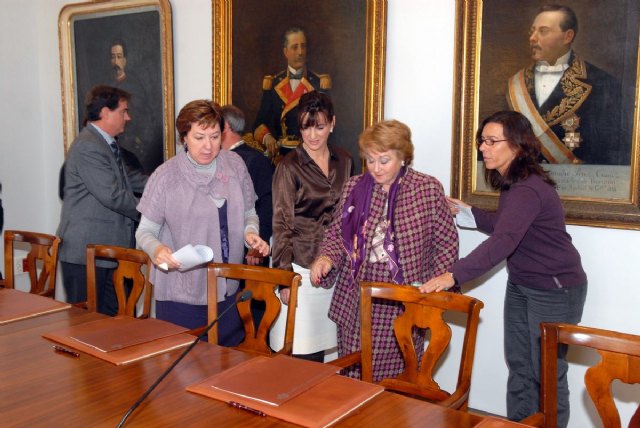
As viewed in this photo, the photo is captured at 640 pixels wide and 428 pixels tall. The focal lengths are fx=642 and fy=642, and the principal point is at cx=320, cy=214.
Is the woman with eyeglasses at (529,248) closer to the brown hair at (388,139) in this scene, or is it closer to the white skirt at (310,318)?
the brown hair at (388,139)

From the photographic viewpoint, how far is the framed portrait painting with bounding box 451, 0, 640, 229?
2680mm

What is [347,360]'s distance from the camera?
2.13 m

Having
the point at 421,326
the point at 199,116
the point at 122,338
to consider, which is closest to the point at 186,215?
the point at 199,116

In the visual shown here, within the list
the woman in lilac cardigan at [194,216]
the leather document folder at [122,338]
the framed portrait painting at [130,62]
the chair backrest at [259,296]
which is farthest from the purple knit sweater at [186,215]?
the framed portrait painting at [130,62]

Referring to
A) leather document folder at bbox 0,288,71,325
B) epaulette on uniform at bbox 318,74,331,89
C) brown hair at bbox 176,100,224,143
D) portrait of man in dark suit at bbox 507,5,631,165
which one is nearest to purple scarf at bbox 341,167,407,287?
brown hair at bbox 176,100,224,143

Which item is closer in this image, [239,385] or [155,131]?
[239,385]

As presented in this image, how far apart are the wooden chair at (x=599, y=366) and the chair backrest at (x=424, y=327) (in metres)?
0.25

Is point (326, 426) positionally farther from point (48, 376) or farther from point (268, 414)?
point (48, 376)

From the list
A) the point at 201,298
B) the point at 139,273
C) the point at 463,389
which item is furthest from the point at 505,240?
the point at 139,273

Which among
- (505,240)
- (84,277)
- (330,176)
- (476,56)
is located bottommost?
(84,277)

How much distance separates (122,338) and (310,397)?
2.46ft

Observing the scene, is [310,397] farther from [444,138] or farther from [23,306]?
[444,138]

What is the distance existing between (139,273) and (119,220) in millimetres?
882

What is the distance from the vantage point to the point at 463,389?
1.91 meters
